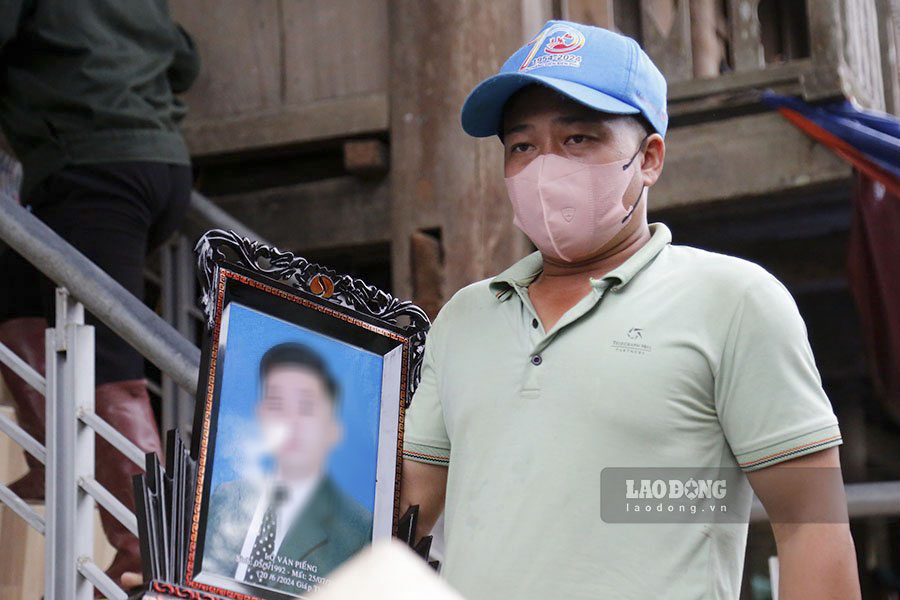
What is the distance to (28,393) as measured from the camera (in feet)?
12.9

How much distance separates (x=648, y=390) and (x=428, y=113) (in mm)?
2953

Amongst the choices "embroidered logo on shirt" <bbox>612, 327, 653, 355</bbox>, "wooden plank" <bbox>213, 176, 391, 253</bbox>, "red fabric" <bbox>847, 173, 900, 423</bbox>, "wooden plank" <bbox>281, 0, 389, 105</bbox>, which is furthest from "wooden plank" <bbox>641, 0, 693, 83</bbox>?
"embroidered logo on shirt" <bbox>612, 327, 653, 355</bbox>

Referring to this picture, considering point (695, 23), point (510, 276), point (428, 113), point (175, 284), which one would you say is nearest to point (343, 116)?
point (428, 113)

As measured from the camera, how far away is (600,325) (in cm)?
192

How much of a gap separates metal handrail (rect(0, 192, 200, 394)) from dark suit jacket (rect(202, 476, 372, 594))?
94cm

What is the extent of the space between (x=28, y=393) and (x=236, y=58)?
5.64ft

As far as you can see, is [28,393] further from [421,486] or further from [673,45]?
[673,45]

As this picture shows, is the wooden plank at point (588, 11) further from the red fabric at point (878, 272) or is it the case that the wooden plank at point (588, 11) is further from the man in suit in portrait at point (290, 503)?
the man in suit in portrait at point (290, 503)

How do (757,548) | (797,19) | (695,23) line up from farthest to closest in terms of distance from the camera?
(797,19) < (757,548) < (695,23)

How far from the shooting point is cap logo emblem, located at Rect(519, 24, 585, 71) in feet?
6.71

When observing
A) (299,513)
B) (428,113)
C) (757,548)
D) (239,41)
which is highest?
(239,41)

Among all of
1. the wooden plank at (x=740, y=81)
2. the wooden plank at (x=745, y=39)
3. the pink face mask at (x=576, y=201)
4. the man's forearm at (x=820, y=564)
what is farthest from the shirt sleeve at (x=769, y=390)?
the wooden plank at (x=745, y=39)

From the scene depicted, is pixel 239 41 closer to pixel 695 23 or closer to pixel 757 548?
pixel 695 23

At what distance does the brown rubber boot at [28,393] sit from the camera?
12.5 feet
